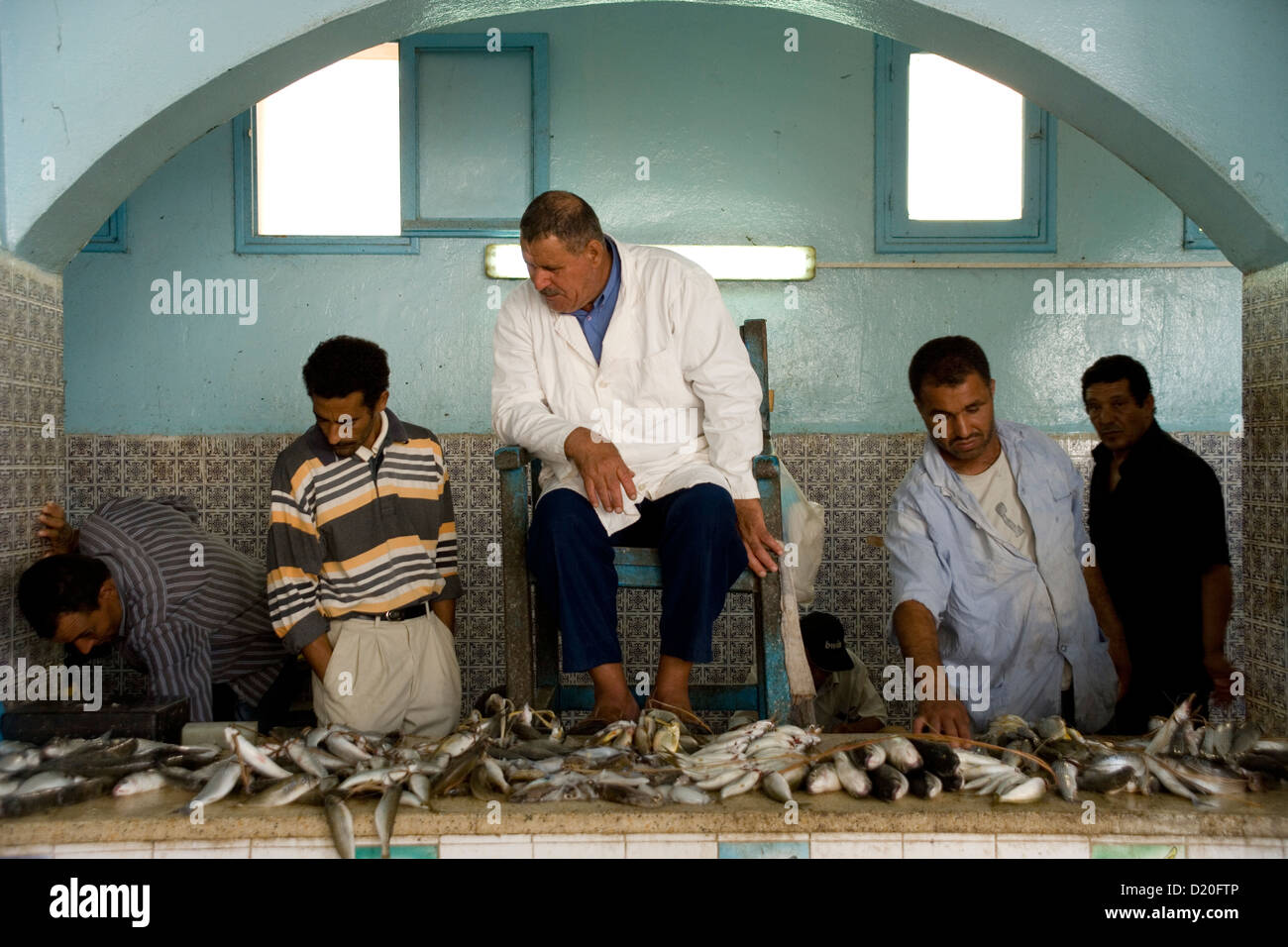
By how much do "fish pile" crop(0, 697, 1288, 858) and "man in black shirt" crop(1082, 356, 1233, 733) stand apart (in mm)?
790

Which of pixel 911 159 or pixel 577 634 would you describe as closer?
pixel 577 634

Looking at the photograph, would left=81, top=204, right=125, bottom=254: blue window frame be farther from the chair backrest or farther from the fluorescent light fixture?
the chair backrest

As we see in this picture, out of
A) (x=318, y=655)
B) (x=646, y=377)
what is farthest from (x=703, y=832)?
(x=318, y=655)

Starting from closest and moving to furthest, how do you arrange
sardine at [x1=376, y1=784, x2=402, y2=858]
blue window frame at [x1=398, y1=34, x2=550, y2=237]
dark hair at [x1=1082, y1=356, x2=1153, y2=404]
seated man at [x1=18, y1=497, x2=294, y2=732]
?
sardine at [x1=376, y1=784, x2=402, y2=858]
seated man at [x1=18, y1=497, x2=294, y2=732]
dark hair at [x1=1082, y1=356, x2=1153, y2=404]
blue window frame at [x1=398, y1=34, x2=550, y2=237]

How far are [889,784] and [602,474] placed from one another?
1230 mm

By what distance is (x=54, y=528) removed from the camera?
3.69 meters

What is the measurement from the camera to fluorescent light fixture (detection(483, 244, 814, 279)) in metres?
5.32

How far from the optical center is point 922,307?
548 centimetres
